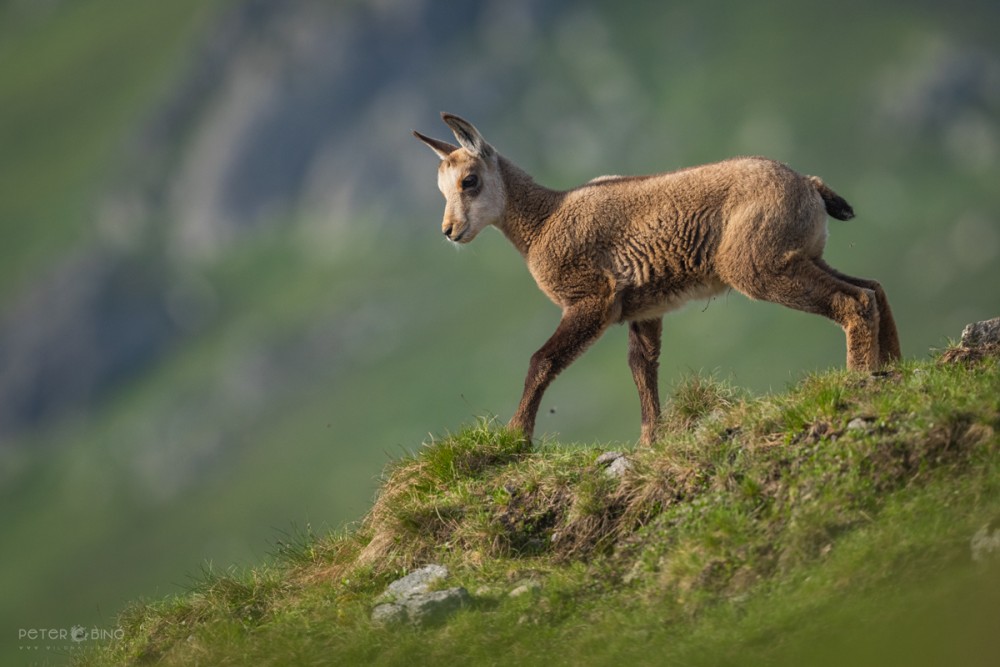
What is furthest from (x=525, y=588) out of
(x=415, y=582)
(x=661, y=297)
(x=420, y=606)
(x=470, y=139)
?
(x=470, y=139)

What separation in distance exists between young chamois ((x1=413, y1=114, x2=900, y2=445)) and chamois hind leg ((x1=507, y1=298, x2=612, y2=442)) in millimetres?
12

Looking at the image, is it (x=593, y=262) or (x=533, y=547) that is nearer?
(x=533, y=547)

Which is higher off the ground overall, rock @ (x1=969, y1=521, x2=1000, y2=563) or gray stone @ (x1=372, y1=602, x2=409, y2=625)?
gray stone @ (x1=372, y1=602, x2=409, y2=625)

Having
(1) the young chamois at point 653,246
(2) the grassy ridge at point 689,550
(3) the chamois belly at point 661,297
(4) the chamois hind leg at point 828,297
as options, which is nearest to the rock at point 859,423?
(2) the grassy ridge at point 689,550

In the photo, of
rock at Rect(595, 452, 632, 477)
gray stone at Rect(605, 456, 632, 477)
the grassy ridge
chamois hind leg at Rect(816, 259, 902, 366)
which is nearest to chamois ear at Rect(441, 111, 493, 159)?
the grassy ridge

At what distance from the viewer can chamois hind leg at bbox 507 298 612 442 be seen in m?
16.3

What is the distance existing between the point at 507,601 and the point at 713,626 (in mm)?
2289

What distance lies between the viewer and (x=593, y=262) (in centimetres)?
1680

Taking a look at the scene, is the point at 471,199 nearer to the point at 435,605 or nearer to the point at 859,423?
the point at 435,605

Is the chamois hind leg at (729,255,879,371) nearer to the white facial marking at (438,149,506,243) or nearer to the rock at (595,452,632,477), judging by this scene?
the rock at (595,452,632,477)

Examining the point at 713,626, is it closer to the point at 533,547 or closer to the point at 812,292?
the point at 533,547

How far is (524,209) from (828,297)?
453 cm

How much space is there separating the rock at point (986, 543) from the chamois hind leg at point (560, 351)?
6.09 m

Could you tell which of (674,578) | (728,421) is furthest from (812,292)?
(674,578)
